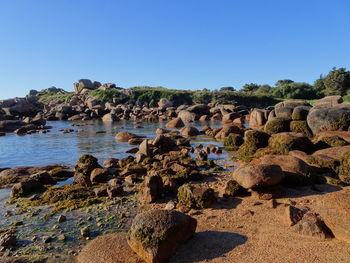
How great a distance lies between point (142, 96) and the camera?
64.7 metres

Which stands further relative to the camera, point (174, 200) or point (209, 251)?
point (174, 200)

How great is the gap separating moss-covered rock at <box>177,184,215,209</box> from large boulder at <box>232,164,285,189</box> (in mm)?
970

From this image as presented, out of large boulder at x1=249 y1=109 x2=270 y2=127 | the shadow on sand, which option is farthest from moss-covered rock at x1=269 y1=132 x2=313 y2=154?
large boulder at x1=249 y1=109 x2=270 y2=127

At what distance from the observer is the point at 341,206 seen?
206 inches

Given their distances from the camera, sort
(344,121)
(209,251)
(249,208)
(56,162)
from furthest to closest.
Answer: (344,121)
(56,162)
(249,208)
(209,251)

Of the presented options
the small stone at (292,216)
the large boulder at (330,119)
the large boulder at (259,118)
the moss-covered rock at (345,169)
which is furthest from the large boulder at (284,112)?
the small stone at (292,216)

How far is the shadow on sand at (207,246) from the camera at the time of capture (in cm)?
452

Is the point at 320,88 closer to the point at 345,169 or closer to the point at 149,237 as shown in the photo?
the point at 345,169

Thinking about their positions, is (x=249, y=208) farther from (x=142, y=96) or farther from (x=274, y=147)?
(x=142, y=96)

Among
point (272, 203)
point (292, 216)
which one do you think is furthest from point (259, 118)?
point (292, 216)

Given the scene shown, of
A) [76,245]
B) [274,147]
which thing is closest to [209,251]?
[76,245]

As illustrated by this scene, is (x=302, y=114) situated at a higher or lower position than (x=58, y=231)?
higher

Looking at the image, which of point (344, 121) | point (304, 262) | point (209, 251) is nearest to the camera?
point (304, 262)

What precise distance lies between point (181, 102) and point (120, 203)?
57.9m
